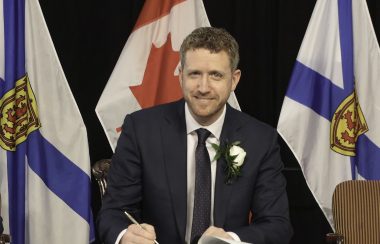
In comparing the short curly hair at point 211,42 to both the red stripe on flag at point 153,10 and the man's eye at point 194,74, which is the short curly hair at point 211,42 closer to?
the man's eye at point 194,74

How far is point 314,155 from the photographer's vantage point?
4.16m

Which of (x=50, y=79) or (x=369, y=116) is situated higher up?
(x=50, y=79)

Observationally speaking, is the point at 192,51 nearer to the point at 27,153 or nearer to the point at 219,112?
the point at 219,112

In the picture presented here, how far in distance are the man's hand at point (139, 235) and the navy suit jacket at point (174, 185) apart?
26 cm

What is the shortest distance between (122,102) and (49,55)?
548 millimetres

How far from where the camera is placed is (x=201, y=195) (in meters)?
2.52

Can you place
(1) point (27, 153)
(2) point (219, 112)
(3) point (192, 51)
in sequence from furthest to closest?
1. (1) point (27, 153)
2. (2) point (219, 112)
3. (3) point (192, 51)

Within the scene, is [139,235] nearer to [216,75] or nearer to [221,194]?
[221,194]

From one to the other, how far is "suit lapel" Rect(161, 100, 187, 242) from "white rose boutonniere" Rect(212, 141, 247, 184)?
0.50 ft

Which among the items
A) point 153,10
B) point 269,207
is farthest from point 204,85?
point 153,10

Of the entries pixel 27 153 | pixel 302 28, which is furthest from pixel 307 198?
pixel 27 153

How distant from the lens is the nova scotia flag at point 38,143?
153 inches

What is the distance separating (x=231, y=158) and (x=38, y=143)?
1.80m

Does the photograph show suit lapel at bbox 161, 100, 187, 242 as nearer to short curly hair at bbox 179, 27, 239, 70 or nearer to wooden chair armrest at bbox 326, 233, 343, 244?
short curly hair at bbox 179, 27, 239, 70
